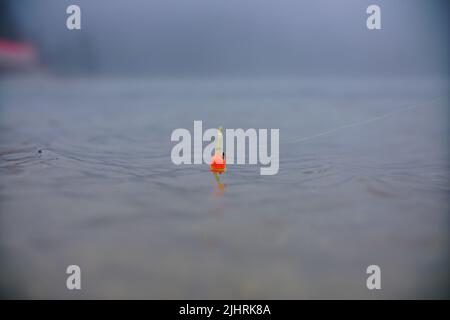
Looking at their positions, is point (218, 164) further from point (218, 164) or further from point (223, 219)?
point (223, 219)

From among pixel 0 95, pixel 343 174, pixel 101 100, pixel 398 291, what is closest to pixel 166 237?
pixel 398 291

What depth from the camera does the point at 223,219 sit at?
3.43 m

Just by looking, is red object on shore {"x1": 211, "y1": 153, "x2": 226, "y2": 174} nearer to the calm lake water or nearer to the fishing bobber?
the fishing bobber

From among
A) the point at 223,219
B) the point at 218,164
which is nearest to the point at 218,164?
the point at 218,164

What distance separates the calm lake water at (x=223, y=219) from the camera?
8.82ft

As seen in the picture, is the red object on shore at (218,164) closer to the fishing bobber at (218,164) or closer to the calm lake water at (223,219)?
the fishing bobber at (218,164)

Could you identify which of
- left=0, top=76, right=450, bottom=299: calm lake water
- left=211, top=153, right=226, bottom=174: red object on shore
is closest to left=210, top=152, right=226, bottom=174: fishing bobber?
left=211, top=153, right=226, bottom=174: red object on shore

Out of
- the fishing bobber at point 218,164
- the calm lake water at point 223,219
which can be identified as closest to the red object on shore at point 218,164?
the fishing bobber at point 218,164

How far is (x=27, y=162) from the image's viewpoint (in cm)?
486

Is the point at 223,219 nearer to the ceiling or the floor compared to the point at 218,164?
nearer to the floor

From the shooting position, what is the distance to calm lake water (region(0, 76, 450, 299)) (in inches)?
106

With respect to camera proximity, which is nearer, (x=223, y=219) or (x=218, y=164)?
(x=223, y=219)

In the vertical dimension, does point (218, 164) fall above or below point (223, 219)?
above

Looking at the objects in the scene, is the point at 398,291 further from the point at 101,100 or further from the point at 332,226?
the point at 101,100
